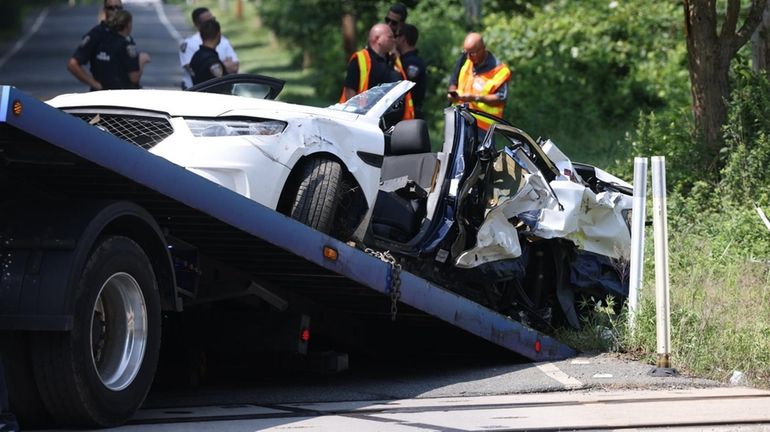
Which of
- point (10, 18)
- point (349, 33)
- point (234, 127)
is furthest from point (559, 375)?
point (10, 18)

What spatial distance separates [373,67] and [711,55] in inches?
122

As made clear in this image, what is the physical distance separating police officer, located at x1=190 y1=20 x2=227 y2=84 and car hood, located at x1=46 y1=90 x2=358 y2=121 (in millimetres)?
4253

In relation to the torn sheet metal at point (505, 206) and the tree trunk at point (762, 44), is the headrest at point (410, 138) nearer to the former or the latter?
the torn sheet metal at point (505, 206)

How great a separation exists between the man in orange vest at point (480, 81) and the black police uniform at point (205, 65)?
217cm

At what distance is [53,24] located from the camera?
62469mm

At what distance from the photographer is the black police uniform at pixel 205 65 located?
12117mm

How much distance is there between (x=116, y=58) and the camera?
41.1 ft

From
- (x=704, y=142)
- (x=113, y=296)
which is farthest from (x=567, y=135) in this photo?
(x=113, y=296)

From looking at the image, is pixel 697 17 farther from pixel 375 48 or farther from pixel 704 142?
pixel 375 48

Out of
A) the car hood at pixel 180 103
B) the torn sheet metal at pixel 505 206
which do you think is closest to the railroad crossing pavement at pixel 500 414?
the torn sheet metal at pixel 505 206

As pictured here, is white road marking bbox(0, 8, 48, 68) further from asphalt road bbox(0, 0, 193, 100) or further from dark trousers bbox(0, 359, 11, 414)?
dark trousers bbox(0, 359, 11, 414)

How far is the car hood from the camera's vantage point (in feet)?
24.5

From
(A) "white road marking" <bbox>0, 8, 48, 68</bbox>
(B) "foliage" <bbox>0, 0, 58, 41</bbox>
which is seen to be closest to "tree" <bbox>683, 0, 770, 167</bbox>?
(A) "white road marking" <bbox>0, 8, 48, 68</bbox>

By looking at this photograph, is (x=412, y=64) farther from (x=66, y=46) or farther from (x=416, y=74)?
(x=66, y=46)
